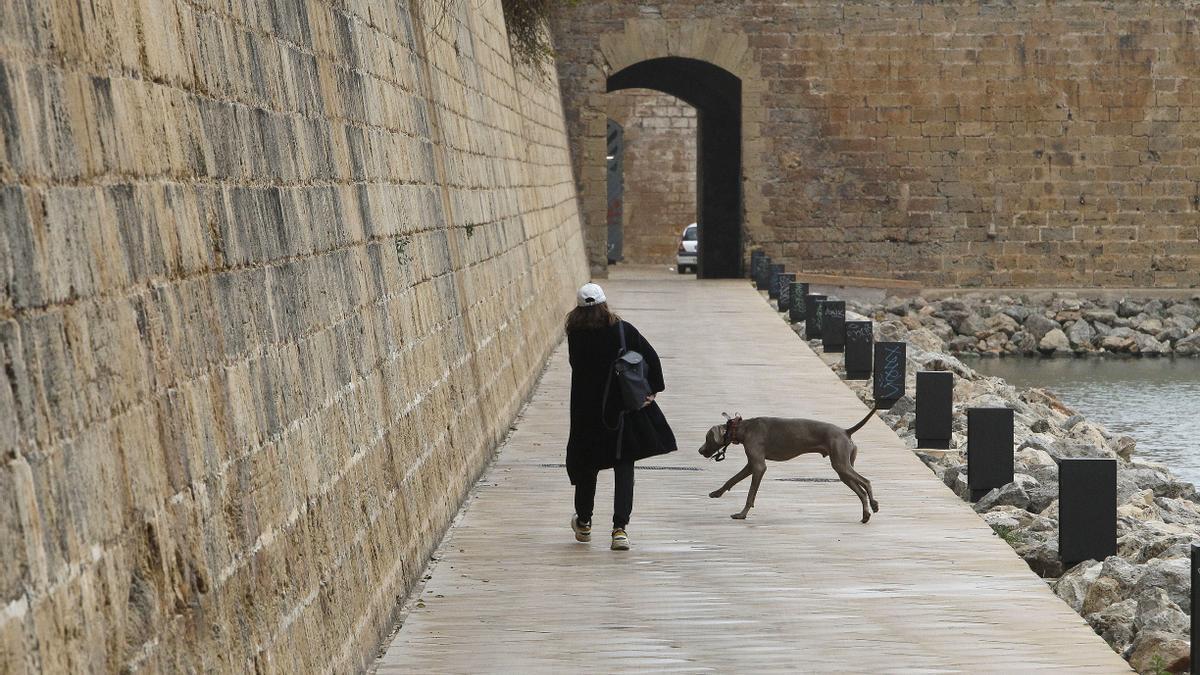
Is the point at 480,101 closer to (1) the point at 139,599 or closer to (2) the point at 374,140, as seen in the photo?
(2) the point at 374,140

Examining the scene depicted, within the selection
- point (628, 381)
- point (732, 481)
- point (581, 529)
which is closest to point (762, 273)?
point (732, 481)

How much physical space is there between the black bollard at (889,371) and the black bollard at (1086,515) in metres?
5.92

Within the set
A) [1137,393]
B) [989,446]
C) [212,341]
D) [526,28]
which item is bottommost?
[1137,393]

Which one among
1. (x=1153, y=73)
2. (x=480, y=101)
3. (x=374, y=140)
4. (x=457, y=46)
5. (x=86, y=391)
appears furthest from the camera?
(x=1153, y=73)

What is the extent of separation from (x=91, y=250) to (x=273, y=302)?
1.65 metres

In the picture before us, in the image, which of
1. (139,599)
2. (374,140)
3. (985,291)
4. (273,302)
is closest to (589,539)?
(374,140)

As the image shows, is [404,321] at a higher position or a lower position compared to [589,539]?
higher

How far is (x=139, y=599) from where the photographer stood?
334 cm

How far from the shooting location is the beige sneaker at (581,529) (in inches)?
303

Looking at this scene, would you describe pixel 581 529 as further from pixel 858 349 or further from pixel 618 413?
pixel 858 349

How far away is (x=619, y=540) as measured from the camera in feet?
24.7

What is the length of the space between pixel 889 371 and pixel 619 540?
269 inches

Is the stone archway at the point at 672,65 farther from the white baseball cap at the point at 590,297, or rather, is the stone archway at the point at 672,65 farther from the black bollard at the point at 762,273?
the white baseball cap at the point at 590,297

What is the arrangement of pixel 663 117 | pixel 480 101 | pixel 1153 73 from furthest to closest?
pixel 663 117 → pixel 1153 73 → pixel 480 101
